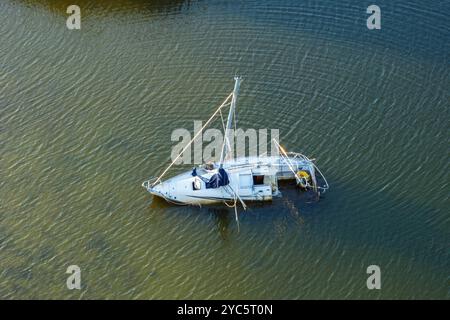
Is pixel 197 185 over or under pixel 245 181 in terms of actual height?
under

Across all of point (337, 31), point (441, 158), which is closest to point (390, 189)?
point (441, 158)

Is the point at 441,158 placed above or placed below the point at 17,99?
below

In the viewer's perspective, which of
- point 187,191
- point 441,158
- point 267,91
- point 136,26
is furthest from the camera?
point 136,26

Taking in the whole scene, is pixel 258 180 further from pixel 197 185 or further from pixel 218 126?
→ pixel 218 126

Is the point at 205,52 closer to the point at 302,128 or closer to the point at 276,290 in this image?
the point at 302,128

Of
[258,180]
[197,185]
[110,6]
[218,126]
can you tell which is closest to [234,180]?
[258,180]

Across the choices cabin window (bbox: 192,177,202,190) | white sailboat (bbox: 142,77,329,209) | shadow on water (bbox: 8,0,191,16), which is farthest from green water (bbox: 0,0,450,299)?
cabin window (bbox: 192,177,202,190)
